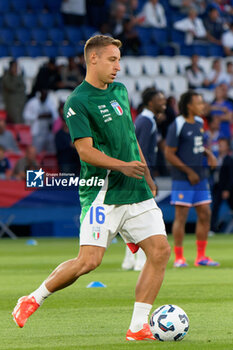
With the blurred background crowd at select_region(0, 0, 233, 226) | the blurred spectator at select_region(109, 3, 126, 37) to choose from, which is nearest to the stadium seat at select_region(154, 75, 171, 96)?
the blurred background crowd at select_region(0, 0, 233, 226)

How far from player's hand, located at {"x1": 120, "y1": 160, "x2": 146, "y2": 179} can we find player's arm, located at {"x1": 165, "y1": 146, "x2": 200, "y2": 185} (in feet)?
21.4

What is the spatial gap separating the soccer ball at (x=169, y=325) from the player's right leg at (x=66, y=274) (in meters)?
0.66

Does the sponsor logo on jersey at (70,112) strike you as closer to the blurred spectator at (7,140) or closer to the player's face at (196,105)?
the player's face at (196,105)

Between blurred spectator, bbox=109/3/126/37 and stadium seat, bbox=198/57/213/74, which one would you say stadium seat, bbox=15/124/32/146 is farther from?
stadium seat, bbox=198/57/213/74

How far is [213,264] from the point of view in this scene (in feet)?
44.2

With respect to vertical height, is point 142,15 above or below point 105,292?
above

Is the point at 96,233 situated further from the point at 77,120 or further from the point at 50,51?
the point at 50,51

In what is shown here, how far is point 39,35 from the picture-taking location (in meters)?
27.0

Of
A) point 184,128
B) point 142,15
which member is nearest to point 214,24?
point 142,15

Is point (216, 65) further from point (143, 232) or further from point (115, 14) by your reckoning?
point (143, 232)

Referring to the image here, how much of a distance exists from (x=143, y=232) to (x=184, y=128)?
6799 millimetres

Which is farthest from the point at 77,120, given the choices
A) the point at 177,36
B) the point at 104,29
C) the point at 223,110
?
the point at 177,36

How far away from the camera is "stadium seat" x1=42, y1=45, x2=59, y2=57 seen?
26688 millimetres

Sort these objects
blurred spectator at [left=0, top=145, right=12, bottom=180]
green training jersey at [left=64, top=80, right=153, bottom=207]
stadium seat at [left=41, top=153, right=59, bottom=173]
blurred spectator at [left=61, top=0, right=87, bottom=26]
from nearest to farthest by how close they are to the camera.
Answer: green training jersey at [left=64, top=80, right=153, bottom=207] < blurred spectator at [left=0, top=145, right=12, bottom=180] < stadium seat at [left=41, top=153, right=59, bottom=173] < blurred spectator at [left=61, top=0, right=87, bottom=26]
